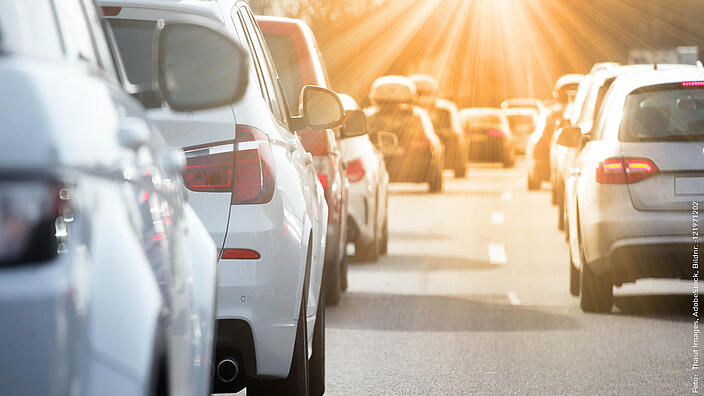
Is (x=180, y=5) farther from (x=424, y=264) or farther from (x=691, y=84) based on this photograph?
(x=424, y=264)

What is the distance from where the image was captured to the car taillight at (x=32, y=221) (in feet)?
7.41

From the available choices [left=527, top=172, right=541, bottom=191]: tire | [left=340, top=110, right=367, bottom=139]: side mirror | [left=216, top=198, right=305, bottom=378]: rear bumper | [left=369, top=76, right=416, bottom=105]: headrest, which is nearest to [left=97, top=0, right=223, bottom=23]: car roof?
[left=216, top=198, right=305, bottom=378]: rear bumper

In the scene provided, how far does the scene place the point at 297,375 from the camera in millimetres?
6074

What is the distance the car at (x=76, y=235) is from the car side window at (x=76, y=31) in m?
0.01

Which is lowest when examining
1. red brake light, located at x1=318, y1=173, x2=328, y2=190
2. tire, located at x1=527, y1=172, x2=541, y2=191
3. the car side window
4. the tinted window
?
tire, located at x1=527, y1=172, x2=541, y2=191

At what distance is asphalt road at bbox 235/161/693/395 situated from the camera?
7.95 metres

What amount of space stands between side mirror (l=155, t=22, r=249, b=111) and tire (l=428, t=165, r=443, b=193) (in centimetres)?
2527

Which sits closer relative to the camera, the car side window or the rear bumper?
the car side window

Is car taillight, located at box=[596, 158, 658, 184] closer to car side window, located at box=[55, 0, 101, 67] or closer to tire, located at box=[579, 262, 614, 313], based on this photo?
tire, located at box=[579, 262, 614, 313]

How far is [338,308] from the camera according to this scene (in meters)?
11.5

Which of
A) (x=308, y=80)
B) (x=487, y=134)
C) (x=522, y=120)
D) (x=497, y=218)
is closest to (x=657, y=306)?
(x=308, y=80)

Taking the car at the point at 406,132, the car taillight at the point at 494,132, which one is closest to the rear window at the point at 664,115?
the car at the point at 406,132

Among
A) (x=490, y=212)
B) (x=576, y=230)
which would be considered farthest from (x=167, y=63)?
(x=490, y=212)

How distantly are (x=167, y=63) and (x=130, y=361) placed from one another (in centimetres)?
119
